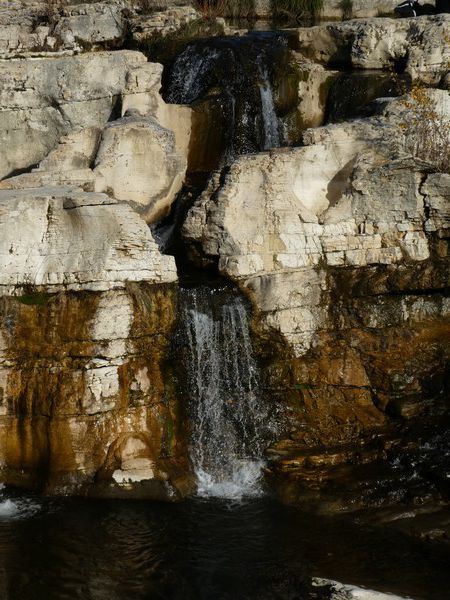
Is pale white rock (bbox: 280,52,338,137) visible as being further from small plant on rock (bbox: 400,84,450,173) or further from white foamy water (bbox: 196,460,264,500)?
white foamy water (bbox: 196,460,264,500)

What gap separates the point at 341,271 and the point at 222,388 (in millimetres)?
2472

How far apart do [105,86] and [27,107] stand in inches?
65.1

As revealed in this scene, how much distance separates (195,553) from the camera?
8328 millimetres

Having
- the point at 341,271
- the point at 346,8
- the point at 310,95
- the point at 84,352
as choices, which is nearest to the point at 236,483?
the point at 84,352

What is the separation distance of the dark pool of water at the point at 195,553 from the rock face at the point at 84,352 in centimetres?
54

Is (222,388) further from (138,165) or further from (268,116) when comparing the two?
(268,116)

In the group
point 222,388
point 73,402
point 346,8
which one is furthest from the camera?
point 346,8

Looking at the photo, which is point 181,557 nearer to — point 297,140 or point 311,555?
point 311,555

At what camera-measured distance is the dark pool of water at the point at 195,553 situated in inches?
299

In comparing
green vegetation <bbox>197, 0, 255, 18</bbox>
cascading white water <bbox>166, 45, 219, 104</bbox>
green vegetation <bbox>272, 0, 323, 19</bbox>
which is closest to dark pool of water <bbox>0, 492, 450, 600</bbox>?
cascading white water <bbox>166, 45, 219, 104</bbox>

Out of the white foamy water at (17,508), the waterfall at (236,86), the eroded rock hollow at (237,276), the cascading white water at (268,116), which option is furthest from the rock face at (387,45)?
the white foamy water at (17,508)

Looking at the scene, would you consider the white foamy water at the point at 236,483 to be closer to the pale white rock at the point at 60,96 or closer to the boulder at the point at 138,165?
the boulder at the point at 138,165

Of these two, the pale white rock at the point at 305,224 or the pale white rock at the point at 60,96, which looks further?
the pale white rock at the point at 60,96

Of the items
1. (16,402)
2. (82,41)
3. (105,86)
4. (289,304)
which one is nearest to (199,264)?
(289,304)
